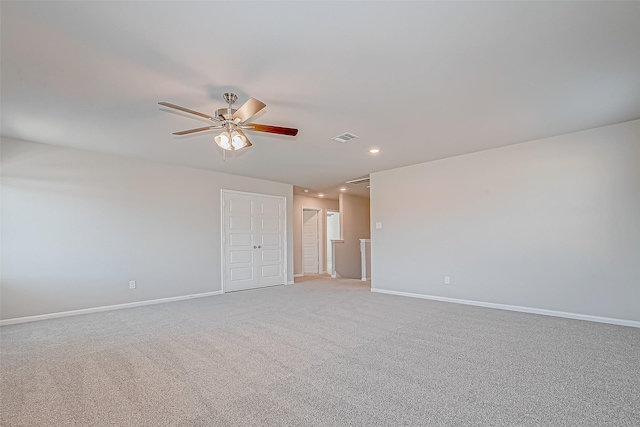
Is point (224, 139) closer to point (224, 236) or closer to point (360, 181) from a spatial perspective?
point (224, 236)

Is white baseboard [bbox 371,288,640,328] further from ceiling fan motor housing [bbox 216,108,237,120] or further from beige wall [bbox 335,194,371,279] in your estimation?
ceiling fan motor housing [bbox 216,108,237,120]

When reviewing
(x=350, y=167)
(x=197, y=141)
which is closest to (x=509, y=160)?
(x=350, y=167)

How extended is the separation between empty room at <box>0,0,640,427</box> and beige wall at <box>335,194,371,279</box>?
235cm

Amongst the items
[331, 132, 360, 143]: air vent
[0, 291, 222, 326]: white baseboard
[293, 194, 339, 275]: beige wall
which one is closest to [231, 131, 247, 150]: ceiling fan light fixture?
[331, 132, 360, 143]: air vent

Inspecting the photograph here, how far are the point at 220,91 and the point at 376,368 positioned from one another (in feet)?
9.07

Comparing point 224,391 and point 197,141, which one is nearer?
point 224,391

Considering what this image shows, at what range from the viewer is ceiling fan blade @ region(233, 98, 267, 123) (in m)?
2.45

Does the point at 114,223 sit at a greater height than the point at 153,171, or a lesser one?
lesser

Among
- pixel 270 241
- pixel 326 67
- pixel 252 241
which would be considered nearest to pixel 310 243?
pixel 270 241

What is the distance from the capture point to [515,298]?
4438 mm

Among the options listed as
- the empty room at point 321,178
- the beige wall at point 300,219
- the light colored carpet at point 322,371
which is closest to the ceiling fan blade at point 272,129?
the empty room at point 321,178

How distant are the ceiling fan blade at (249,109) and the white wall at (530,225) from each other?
3.83 m

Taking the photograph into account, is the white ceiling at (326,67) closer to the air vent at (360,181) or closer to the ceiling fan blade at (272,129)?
the ceiling fan blade at (272,129)

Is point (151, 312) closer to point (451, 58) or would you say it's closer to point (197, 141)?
point (197, 141)
